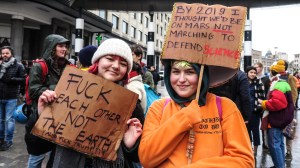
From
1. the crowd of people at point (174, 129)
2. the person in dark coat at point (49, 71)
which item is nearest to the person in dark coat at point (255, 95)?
the person in dark coat at point (49, 71)

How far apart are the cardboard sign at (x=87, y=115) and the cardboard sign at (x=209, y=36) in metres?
0.43

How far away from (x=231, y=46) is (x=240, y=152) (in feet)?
2.04

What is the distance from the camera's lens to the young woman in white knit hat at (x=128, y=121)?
5.58 ft

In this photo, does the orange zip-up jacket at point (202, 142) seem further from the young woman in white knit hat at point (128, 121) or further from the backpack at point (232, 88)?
the backpack at point (232, 88)

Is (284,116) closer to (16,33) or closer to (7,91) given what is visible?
→ (7,91)

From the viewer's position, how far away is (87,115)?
5.41 feet

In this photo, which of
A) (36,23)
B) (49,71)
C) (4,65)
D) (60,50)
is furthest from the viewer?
(36,23)

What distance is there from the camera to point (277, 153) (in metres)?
4.44

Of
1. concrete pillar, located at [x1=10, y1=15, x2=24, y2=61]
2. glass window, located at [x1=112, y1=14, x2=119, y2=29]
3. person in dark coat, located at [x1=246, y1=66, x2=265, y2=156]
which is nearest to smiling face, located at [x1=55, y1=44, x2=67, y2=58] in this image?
person in dark coat, located at [x1=246, y1=66, x2=265, y2=156]

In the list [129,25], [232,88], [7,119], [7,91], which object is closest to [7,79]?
[7,91]

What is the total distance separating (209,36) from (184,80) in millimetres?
313

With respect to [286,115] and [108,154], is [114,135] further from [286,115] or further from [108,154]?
[286,115]

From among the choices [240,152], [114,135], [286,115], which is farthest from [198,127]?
[286,115]

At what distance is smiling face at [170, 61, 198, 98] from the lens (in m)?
1.70
